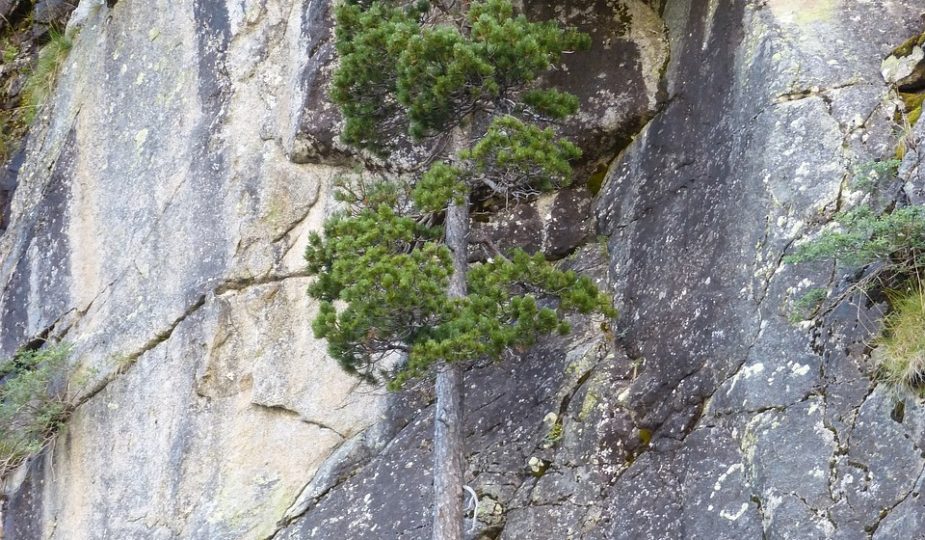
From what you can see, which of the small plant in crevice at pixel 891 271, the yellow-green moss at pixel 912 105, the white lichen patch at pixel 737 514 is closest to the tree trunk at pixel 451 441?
the white lichen patch at pixel 737 514

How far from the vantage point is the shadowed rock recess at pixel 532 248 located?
336 inches

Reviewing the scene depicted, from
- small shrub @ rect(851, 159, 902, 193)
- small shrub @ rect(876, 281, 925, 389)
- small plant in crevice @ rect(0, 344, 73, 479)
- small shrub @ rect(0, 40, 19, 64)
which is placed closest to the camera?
small shrub @ rect(876, 281, 925, 389)

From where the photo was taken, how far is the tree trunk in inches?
361

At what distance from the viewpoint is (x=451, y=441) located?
374 inches

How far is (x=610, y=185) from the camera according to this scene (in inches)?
459

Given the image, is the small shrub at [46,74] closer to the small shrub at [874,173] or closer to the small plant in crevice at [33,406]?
the small plant in crevice at [33,406]

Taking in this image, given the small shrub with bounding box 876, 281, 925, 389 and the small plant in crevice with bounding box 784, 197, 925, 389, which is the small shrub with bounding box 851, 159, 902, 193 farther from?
the small shrub with bounding box 876, 281, 925, 389

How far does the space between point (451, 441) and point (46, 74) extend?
892cm

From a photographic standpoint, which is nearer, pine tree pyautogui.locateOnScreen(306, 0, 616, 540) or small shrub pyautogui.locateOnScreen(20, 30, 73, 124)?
pine tree pyautogui.locateOnScreen(306, 0, 616, 540)

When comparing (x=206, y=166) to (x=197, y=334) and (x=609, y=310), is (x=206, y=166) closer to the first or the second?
(x=197, y=334)

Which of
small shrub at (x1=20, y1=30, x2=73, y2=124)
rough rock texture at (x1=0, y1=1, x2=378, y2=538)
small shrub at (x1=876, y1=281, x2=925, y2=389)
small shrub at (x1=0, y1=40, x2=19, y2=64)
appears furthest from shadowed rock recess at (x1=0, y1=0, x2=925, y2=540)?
small shrub at (x1=0, y1=40, x2=19, y2=64)

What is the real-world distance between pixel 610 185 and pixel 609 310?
79.6 inches

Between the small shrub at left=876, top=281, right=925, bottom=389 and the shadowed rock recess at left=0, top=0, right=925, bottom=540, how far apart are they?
6.4 inches

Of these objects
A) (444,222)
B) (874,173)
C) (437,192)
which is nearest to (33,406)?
(444,222)
